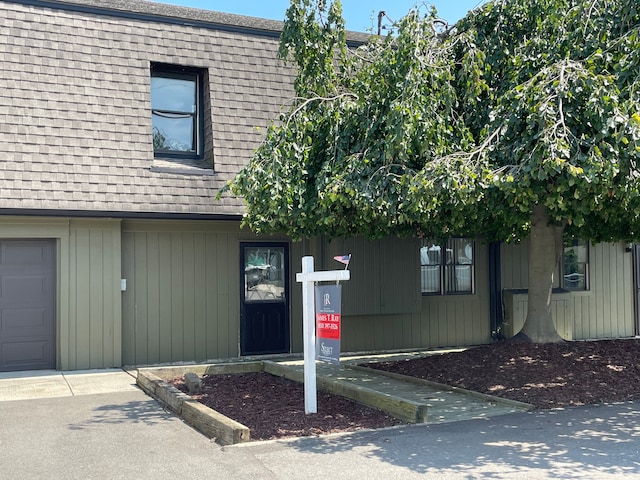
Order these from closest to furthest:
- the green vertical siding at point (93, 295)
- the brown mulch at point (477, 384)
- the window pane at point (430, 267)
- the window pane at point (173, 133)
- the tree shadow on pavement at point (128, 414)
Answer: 1. the brown mulch at point (477, 384)
2. the tree shadow on pavement at point (128, 414)
3. the green vertical siding at point (93, 295)
4. the window pane at point (173, 133)
5. the window pane at point (430, 267)

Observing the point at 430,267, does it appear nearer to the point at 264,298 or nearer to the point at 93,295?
the point at 264,298

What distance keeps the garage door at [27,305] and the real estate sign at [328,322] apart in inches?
213

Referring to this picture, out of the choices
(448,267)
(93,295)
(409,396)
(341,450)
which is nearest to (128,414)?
(341,450)

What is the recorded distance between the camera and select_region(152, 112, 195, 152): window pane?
12031 millimetres

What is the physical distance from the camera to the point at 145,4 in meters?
13.0

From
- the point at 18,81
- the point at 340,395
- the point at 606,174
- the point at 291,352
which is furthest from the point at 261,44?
the point at 606,174

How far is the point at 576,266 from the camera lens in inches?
591

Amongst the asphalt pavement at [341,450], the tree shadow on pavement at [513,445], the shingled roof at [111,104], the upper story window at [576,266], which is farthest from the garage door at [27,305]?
the upper story window at [576,266]

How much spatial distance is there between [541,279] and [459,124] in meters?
3.10

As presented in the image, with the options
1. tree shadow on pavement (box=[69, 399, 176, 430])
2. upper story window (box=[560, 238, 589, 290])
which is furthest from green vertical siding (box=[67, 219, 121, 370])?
upper story window (box=[560, 238, 589, 290])

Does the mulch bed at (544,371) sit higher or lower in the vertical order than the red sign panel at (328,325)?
lower

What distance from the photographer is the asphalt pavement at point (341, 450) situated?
557cm

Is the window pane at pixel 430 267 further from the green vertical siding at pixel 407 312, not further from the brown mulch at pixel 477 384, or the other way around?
the brown mulch at pixel 477 384

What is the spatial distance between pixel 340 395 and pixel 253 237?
4.52m
